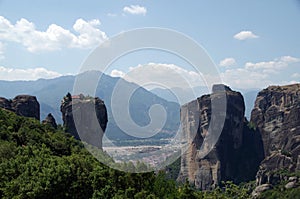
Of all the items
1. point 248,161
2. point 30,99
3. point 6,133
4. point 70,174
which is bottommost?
point 248,161

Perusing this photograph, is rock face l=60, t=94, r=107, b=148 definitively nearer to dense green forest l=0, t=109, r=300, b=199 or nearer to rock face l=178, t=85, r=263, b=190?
dense green forest l=0, t=109, r=300, b=199

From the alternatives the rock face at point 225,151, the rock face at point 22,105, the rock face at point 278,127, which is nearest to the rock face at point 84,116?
the rock face at point 22,105

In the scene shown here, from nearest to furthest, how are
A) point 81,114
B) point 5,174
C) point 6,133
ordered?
point 5,174 → point 6,133 → point 81,114

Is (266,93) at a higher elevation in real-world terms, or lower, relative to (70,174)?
higher

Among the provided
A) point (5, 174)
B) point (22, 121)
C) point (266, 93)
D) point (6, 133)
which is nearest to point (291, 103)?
point (266, 93)

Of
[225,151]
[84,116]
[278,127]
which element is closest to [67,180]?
[84,116]

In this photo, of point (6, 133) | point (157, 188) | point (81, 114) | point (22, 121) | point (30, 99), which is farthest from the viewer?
point (30, 99)

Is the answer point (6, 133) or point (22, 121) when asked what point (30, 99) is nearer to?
point (22, 121)

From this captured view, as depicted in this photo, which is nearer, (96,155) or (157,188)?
(157,188)

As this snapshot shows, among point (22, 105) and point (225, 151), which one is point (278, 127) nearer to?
point (225, 151)
